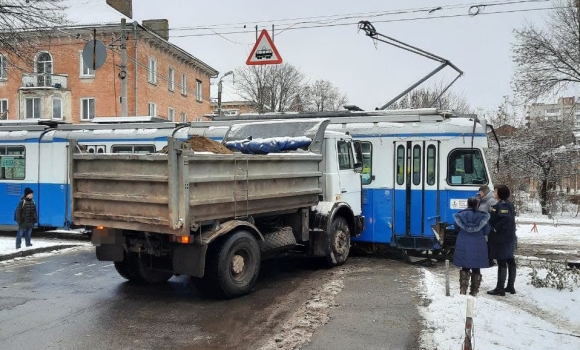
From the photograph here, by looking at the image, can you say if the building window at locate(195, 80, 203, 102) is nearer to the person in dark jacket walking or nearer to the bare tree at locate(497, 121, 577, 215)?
the bare tree at locate(497, 121, 577, 215)

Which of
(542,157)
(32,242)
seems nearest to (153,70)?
(32,242)

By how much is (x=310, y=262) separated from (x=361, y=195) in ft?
6.89

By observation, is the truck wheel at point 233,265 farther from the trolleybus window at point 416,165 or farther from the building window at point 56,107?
the building window at point 56,107

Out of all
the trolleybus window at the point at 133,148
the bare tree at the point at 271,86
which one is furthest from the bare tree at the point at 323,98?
the trolleybus window at the point at 133,148

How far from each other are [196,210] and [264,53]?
20.2ft

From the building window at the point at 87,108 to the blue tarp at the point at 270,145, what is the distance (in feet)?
97.8

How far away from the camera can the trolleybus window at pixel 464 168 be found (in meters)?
10.9

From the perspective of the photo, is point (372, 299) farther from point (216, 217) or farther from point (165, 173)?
point (165, 173)

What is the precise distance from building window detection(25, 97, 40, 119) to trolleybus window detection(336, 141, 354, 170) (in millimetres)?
32272

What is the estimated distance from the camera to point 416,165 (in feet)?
38.0

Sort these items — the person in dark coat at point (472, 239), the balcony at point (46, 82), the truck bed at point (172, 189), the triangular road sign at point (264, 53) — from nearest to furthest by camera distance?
the truck bed at point (172, 189)
the person in dark coat at point (472, 239)
the triangular road sign at point (264, 53)
the balcony at point (46, 82)

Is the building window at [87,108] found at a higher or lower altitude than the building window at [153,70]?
lower

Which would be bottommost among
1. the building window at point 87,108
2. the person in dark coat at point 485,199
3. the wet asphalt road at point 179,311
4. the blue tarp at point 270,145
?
the wet asphalt road at point 179,311

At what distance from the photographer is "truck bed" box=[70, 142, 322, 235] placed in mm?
6652
